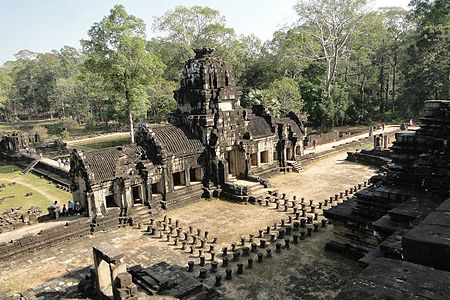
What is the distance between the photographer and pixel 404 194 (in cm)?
1302

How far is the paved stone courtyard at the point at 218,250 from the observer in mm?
13617

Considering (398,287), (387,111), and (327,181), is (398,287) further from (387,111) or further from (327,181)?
(387,111)

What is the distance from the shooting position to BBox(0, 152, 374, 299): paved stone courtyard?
1362cm

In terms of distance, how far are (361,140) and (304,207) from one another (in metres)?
21.5

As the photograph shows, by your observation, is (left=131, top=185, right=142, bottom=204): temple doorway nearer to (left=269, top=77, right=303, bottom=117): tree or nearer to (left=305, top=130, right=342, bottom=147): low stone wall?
(left=305, top=130, right=342, bottom=147): low stone wall

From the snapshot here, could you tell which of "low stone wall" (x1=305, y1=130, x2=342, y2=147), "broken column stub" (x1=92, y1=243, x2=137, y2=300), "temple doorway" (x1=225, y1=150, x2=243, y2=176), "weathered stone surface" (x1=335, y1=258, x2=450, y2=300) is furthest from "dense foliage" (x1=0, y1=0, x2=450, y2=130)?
"weathered stone surface" (x1=335, y1=258, x2=450, y2=300)

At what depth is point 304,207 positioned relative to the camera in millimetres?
20750

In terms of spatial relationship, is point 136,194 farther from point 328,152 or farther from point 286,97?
point 286,97

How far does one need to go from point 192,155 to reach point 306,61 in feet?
94.0

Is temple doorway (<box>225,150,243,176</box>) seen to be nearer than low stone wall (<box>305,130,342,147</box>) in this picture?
Yes

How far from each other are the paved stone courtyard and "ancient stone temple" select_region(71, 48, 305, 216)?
1.61 m

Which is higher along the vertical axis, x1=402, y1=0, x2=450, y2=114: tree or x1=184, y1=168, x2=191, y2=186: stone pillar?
x1=402, y1=0, x2=450, y2=114: tree

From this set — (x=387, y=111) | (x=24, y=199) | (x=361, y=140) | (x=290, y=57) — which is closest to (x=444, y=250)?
(x=24, y=199)

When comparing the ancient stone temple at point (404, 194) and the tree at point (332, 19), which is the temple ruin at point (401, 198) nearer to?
the ancient stone temple at point (404, 194)
